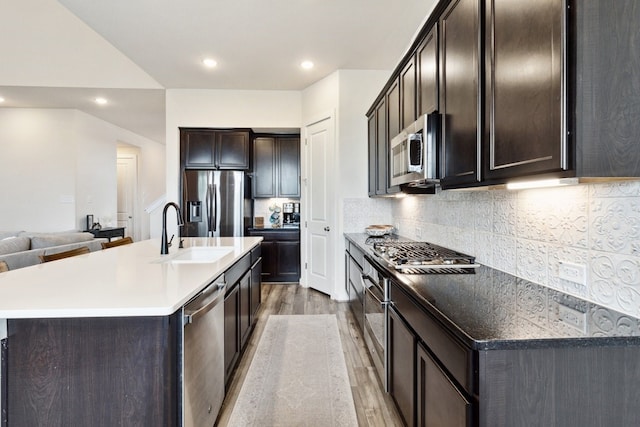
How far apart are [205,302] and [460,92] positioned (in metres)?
1.59

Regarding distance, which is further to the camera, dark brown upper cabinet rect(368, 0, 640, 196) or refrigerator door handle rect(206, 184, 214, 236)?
refrigerator door handle rect(206, 184, 214, 236)

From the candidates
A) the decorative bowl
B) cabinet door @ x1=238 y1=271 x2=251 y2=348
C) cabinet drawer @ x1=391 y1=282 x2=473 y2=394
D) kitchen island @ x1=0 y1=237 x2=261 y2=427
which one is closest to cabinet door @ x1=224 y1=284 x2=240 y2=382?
cabinet door @ x1=238 y1=271 x2=251 y2=348

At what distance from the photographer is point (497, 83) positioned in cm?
123


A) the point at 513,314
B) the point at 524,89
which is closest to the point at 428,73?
the point at 524,89

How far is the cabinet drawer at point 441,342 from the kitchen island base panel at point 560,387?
0.05 meters

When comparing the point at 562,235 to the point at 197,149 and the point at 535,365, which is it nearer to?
the point at 535,365

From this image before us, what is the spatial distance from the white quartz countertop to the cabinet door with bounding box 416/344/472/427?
98 centimetres

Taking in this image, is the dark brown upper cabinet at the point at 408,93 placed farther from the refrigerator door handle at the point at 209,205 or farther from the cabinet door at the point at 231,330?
the refrigerator door handle at the point at 209,205

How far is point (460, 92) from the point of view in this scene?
1.52 meters

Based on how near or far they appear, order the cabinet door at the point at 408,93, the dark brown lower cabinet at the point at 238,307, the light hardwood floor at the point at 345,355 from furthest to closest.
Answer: the cabinet door at the point at 408,93 → the dark brown lower cabinet at the point at 238,307 → the light hardwood floor at the point at 345,355

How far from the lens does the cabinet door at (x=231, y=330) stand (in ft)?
6.35

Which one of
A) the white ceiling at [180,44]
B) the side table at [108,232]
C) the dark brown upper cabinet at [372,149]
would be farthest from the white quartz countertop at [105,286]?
the side table at [108,232]

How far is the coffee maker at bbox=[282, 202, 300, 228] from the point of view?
5.48 meters

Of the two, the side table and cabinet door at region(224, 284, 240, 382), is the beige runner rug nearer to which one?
cabinet door at region(224, 284, 240, 382)
